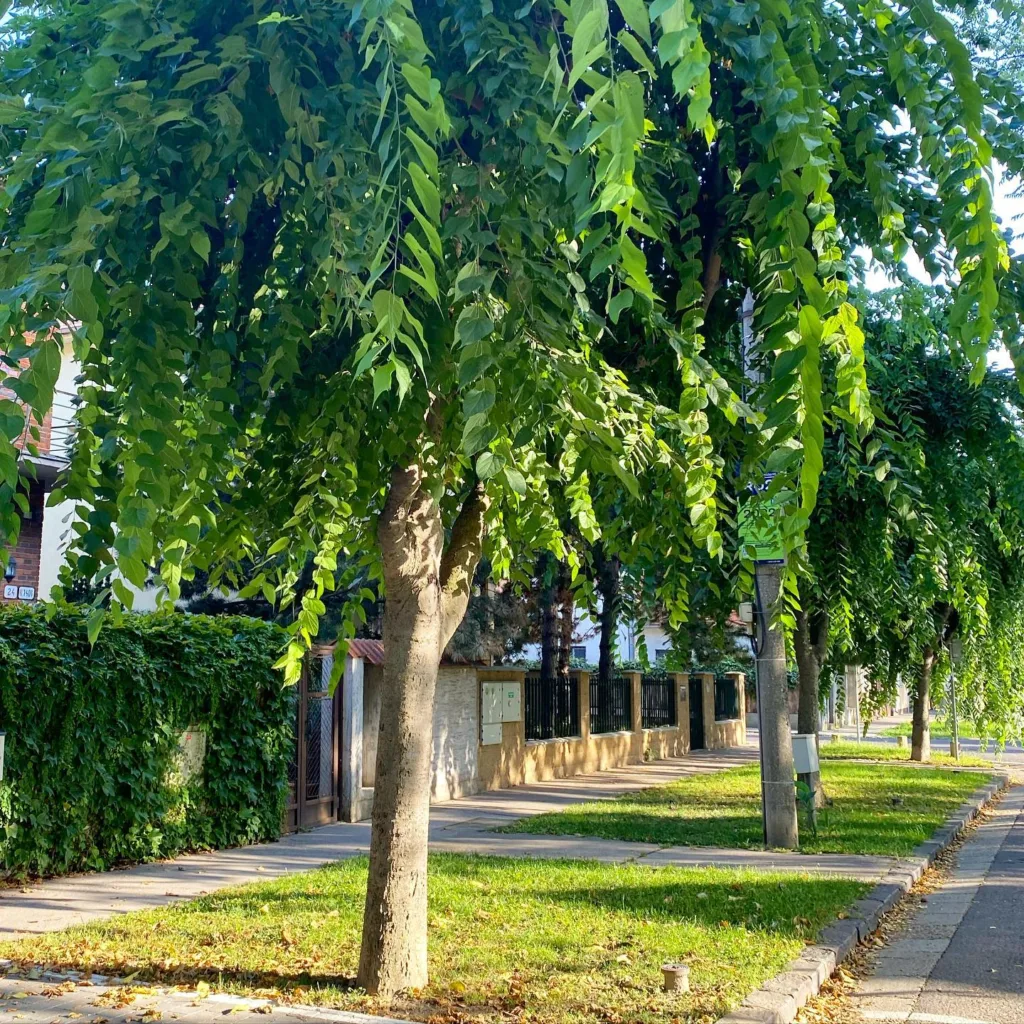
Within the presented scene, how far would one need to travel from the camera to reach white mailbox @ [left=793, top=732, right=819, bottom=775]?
11.5 metres

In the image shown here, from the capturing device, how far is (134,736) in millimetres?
9867

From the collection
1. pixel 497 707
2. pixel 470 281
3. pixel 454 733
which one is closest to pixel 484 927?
pixel 470 281

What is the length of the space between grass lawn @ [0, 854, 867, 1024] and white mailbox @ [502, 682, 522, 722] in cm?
774

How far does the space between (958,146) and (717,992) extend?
4.48 m

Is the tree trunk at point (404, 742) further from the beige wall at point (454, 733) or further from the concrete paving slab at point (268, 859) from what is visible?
the beige wall at point (454, 733)

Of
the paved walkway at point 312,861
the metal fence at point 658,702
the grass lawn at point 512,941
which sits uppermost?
the metal fence at point 658,702

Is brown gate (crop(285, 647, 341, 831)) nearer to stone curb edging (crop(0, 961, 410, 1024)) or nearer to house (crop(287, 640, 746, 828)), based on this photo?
house (crop(287, 640, 746, 828))

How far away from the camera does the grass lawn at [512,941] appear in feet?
18.0

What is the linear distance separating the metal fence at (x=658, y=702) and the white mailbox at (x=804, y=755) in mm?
12656

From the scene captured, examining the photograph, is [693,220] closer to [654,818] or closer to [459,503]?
[459,503]

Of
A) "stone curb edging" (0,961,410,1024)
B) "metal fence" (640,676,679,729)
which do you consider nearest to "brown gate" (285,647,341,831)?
"stone curb edging" (0,961,410,1024)

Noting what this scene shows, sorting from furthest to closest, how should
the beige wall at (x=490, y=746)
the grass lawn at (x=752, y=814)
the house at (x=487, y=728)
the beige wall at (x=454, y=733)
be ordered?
the beige wall at (x=454, y=733) < the beige wall at (x=490, y=746) < the house at (x=487, y=728) < the grass lawn at (x=752, y=814)

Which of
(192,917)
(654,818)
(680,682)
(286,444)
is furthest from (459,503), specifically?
(680,682)

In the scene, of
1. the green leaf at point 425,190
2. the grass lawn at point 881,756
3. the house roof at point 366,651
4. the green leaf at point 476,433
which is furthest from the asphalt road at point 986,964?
the grass lawn at point 881,756
